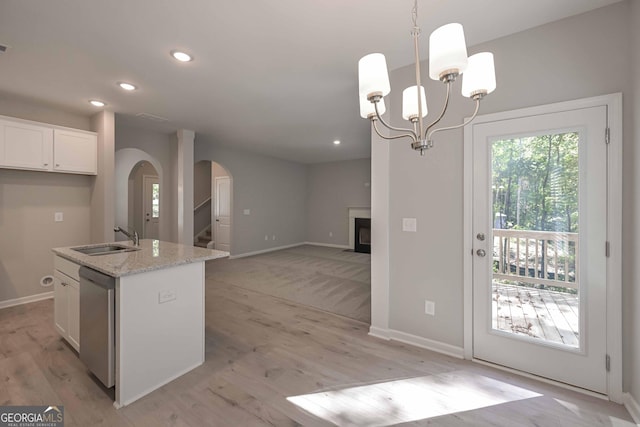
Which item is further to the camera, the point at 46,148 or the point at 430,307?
the point at 46,148

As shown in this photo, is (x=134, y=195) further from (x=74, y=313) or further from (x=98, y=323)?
(x=98, y=323)

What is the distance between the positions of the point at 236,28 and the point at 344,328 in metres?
2.98

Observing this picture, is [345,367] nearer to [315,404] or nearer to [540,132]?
[315,404]

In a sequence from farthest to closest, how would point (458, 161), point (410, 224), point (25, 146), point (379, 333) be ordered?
point (25, 146) < point (379, 333) < point (410, 224) < point (458, 161)

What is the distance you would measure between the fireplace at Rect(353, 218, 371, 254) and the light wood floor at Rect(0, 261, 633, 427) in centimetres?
491

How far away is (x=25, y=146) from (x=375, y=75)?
14.3ft

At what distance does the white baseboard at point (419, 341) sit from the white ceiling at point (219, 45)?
264cm

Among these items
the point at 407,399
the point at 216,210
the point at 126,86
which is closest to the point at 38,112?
the point at 126,86

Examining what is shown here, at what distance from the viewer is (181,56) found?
2436 mm

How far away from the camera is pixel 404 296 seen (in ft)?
8.61

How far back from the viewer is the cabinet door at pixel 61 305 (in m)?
2.35

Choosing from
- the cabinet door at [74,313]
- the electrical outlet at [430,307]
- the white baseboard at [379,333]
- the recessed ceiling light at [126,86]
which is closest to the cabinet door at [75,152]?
the recessed ceiling light at [126,86]

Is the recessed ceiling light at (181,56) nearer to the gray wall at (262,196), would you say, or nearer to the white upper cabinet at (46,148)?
the white upper cabinet at (46,148)

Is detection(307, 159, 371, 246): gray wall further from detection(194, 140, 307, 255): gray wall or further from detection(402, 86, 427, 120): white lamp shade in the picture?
detection(402, 86, 427, 120): white lamp shade
